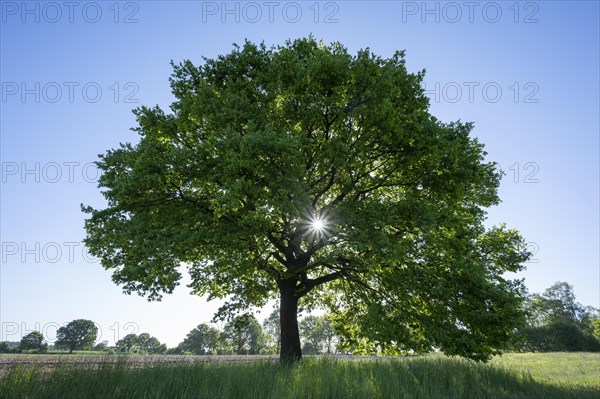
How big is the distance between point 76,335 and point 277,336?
181ft

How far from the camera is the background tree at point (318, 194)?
574 inches

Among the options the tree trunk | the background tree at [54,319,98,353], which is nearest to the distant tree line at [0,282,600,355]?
the background tree at [54,319,98,353]

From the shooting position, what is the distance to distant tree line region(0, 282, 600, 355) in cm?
7744

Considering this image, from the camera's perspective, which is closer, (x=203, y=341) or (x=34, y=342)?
(x=34, y=342)

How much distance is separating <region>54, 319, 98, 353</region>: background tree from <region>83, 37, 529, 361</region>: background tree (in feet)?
293

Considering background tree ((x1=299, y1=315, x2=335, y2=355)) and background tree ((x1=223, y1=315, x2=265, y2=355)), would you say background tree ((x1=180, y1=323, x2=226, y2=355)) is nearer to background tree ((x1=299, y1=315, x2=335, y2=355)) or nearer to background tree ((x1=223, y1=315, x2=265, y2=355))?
background tree ((x1=223, y1=315, x2=265, y2=355))

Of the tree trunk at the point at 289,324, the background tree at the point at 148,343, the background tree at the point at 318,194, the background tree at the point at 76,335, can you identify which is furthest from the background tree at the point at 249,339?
the background tree at the point at 318,194

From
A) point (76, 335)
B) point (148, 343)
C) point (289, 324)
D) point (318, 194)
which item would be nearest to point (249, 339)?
point (148, 343)

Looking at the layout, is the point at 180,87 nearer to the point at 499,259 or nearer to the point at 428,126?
the point at 428,126

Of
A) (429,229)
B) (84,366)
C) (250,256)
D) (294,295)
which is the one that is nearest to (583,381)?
(429,229)

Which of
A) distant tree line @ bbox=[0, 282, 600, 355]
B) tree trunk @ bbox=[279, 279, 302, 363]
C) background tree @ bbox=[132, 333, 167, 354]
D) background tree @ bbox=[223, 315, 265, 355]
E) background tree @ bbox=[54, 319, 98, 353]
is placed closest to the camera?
tree trunk @ bbox=[279, 279, 302, 363]

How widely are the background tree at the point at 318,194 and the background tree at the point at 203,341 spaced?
281 ft

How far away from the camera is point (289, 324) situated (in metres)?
19.0

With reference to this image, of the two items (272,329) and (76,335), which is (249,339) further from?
(76,335)
